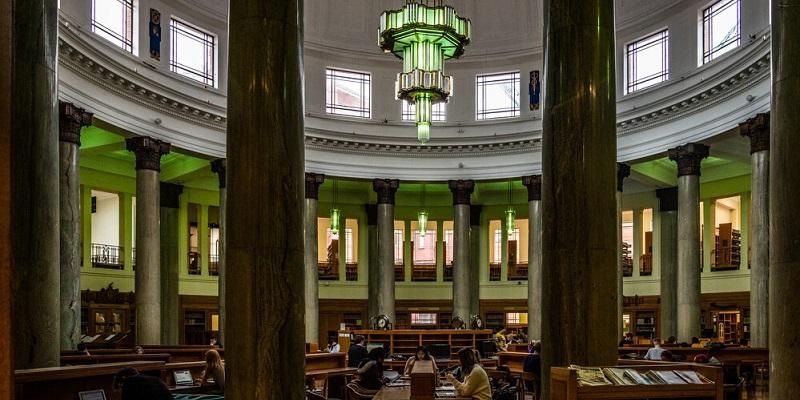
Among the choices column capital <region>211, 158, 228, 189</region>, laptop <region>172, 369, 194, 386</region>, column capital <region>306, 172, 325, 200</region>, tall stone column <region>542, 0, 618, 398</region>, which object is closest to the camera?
tall stone column <region>542, 0, 618, 398</region>

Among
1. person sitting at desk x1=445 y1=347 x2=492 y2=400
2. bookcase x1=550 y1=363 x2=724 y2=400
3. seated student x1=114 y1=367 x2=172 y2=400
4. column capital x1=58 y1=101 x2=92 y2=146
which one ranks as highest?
column capital x1=58 y1=101 x2=92 y2=146

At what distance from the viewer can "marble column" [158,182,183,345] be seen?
78.1 ft

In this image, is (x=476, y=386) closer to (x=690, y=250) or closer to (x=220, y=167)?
(x=690, y=250)

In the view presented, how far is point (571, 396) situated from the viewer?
5188 mm

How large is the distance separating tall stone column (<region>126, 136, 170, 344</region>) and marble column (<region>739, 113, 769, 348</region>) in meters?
13.7

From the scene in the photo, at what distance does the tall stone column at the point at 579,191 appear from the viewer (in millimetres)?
5832

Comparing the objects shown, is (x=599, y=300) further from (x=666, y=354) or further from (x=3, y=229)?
(x=666, y=354)

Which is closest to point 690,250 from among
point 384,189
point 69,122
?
point 384,189

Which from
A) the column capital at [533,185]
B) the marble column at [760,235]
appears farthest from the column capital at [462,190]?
the marble column at [760,235]

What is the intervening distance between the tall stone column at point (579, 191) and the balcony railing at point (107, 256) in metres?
19.6

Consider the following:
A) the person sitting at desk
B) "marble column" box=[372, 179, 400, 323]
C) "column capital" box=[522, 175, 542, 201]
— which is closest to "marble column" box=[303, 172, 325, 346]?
"marble column" box=[372, 179, 400, 323]

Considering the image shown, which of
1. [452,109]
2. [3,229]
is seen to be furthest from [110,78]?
[3,229]

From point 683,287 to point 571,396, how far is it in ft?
50.4

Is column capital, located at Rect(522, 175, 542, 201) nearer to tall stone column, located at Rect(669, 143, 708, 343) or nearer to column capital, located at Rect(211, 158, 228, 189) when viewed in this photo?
tall stone column, located at Rect(669, 143, 708, 343)
